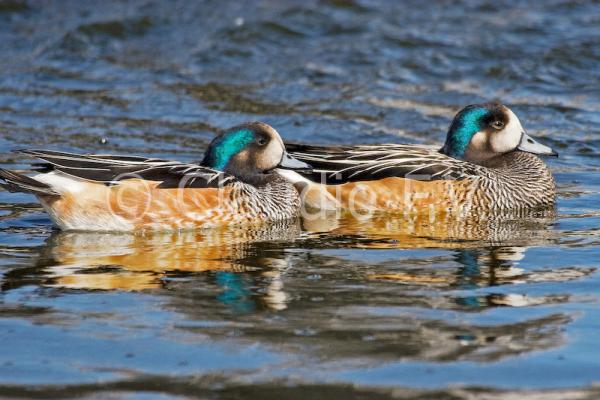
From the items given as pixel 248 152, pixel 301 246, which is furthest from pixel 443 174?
pixel 301 246

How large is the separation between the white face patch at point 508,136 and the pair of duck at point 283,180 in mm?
11

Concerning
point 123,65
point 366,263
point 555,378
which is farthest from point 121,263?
point 123,65

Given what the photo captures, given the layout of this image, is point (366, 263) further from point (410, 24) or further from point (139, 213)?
point (410, 24)

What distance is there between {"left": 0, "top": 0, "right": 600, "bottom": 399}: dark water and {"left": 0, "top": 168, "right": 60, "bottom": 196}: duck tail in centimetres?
37

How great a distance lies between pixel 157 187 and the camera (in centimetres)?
890

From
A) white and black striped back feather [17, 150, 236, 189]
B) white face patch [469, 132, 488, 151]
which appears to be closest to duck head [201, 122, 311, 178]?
white and black striped back feather [17, 150, 236, 189]

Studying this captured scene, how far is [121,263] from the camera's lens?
791 centimetres

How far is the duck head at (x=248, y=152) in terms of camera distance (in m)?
9.43

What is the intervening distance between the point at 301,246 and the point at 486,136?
2537 mm

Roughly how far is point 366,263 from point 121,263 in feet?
5.61

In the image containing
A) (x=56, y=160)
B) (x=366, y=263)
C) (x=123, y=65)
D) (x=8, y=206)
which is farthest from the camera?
(x=123, y=65)

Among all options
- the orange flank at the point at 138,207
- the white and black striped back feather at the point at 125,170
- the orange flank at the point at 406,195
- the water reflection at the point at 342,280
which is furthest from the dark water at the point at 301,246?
the white and black striped back feather at the point at 125,170

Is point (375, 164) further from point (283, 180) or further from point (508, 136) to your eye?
point (508, 136)

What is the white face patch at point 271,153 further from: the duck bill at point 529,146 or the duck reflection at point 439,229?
the duck bill at point 529,146
